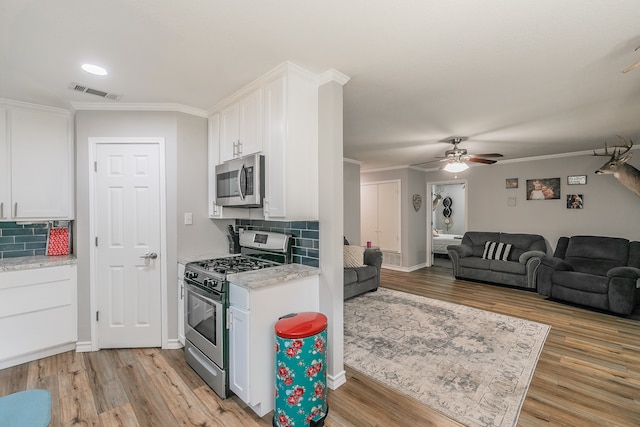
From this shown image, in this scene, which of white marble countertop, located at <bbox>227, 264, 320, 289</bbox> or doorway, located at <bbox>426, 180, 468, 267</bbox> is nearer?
white marble countertop, located at <bbox>227, 264, 320, 289</bbox>

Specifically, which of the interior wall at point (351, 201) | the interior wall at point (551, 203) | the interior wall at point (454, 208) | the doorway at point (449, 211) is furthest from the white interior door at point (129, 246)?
the interior wall at point (454, 208)

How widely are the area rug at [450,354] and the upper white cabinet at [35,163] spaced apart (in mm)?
3396

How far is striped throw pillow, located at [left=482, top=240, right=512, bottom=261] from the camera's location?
5.59 meters

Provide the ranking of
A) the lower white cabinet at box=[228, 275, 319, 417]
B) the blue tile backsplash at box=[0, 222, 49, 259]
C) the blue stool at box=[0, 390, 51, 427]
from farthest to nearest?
the blue tile backsplash at box=[0, 222, 49, 259]
the lower white cabinet at box=[228, 275, 319, 417]
the blue stool at box=[0, 390, 51, 427]

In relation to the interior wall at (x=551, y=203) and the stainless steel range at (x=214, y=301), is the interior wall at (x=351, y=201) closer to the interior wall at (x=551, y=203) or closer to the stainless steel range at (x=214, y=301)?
the interior wall at (x=551, y=203)

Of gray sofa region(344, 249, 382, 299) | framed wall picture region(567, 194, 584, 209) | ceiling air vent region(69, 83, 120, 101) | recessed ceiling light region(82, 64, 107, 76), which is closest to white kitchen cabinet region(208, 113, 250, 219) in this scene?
ceiling air vent region(69, 83, 120, 101)

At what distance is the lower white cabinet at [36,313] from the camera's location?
8.38 ft

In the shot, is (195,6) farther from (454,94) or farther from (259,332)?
(454,94)

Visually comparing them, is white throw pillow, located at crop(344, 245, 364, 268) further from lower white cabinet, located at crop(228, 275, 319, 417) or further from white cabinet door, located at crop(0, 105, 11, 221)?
white cabinet door, located at crop(0, 105, 11, 221)

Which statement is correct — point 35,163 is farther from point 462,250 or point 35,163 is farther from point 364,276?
point 462,250

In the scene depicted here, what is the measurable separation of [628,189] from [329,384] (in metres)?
5.89

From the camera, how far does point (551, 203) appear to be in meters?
5.56

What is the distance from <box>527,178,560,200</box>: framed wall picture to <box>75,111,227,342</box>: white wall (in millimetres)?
6188

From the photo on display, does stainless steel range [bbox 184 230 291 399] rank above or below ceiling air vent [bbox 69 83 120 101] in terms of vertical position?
below
